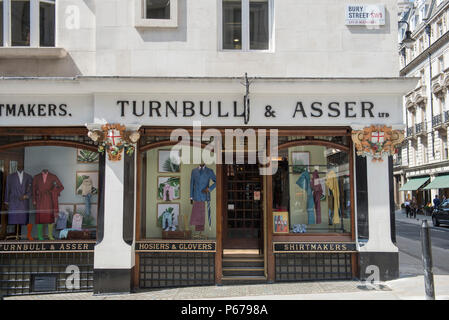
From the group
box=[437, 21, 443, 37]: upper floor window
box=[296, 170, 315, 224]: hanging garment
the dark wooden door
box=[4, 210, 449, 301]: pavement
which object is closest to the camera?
box=[4, 210, 449, 301]: pavement

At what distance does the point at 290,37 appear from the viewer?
873cm

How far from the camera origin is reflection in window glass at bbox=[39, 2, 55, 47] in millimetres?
9031

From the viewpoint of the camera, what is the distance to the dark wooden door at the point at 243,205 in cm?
991

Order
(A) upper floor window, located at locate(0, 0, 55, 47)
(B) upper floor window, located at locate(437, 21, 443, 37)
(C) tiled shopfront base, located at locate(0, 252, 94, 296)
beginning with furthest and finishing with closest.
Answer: (B) upper floor window, located at locate(437, 21, 443, 37) < (A) upper floor window, located at locate(0, 0, 55, 47) < (C) tiled shopfront base, located at locate(0, 252, 94, 296)

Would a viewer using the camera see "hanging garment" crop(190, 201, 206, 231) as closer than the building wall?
No

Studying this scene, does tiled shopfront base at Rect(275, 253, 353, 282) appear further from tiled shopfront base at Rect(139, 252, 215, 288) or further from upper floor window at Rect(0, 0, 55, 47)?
upper floor window at Rect(0, 0, 55, 47)

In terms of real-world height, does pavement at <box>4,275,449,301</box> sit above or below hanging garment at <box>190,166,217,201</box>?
below

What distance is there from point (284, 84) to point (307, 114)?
848mm

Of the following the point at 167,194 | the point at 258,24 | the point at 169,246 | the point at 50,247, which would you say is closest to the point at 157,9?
the point at 258,24

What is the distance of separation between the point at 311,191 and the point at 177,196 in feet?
10.3

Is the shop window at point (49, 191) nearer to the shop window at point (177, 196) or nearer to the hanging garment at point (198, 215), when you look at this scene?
the shop window at point (177, 196)

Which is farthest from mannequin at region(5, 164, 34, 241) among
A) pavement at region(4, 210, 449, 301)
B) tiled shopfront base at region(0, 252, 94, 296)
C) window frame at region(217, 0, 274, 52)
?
window frame at region(217, 0, 274, 52)

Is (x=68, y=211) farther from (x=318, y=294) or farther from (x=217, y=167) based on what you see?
(x=318, y=294)

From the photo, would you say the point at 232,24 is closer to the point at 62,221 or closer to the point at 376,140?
the point at 376,140
